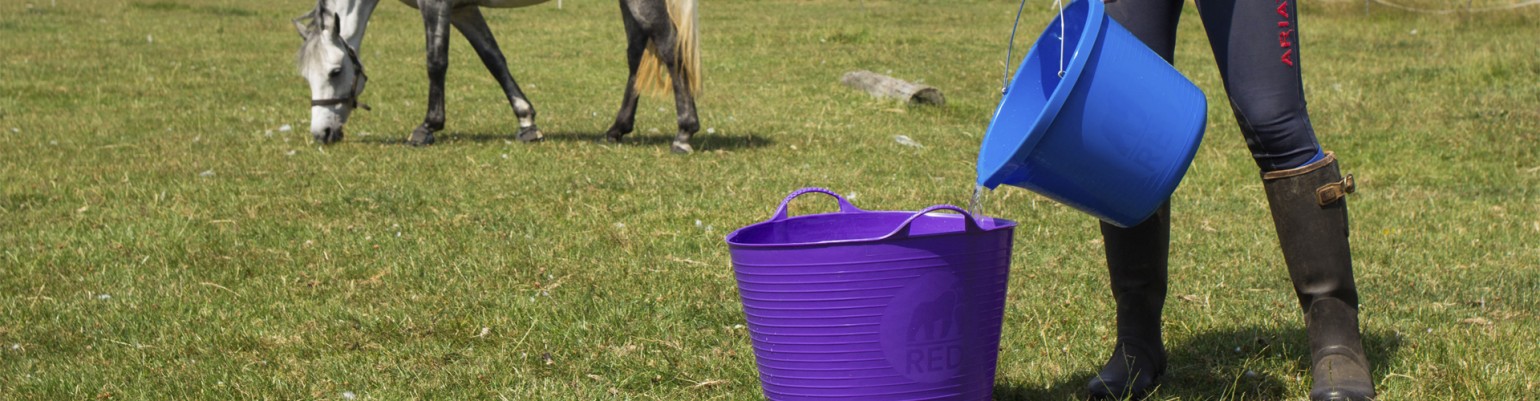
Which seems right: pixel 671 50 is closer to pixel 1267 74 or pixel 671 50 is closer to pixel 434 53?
pixel 434 53

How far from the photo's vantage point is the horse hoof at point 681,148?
8.18 metres

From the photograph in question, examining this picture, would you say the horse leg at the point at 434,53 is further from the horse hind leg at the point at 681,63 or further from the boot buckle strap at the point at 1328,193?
the boot buckle strap at the point at 1328,193

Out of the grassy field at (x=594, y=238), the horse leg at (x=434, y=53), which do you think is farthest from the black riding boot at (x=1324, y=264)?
the horse leg at (x=434, y=53)

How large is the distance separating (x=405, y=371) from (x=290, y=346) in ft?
1.61

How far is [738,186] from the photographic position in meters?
6.76

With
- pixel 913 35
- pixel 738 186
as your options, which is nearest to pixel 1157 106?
pixel 738 186

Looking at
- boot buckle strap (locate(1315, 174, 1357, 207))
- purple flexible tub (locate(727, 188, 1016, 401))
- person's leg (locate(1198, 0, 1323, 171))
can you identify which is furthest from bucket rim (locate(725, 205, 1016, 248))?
boot buckle strap (locate(1315, 174, 1357, 207))

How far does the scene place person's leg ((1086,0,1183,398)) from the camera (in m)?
3.06

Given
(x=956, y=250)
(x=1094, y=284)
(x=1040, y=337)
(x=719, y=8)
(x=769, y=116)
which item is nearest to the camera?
(x=956, y=250)

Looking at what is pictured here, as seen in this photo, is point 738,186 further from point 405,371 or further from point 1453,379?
point 1453,379

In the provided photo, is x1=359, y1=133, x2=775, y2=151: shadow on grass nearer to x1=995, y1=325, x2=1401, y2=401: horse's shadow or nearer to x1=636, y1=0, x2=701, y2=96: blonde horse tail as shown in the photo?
x1=636, y1=0, x2=701, y2=96: blonde horse tail

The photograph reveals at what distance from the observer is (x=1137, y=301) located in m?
3.17

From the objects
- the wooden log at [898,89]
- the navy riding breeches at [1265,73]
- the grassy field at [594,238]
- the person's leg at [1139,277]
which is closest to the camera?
the navy riding breeches at [1265,73]

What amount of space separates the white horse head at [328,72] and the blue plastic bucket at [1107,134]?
683 cm
